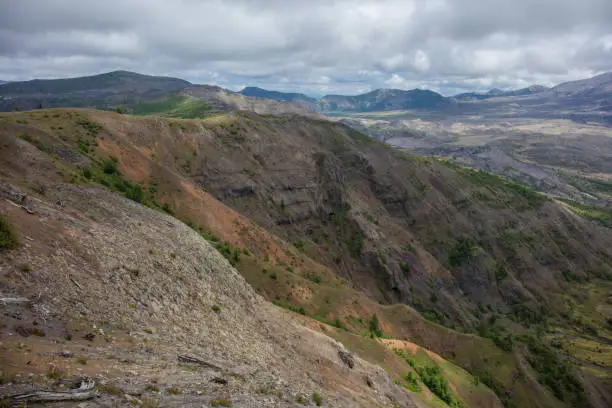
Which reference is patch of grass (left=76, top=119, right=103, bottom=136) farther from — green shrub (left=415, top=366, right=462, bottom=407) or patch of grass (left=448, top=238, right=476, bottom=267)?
patch of grass (left=448, top=238, right=476, bottom=267)

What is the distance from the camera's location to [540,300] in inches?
3647

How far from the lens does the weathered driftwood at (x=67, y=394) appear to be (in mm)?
9938

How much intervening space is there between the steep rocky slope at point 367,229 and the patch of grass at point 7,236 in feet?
38.3

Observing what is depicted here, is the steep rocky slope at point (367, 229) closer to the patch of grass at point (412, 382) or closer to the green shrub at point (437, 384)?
the patch of grass at point (412, 382)

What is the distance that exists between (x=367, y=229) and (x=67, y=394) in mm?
72037

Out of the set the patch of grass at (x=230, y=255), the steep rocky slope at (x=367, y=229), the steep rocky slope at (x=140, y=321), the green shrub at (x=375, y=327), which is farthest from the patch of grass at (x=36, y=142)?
the green shrub at (x=375, y=327)

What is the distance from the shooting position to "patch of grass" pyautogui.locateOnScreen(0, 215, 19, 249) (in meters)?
15.2

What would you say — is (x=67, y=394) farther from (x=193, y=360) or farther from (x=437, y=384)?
(x=437, y=384)

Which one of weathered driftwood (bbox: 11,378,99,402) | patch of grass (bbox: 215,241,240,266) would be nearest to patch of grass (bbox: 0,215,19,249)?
weathered driftwood (bbox: 11,378,99,402)

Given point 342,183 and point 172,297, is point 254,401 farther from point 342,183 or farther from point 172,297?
point 342,183

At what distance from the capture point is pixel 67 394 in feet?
→ 34.5

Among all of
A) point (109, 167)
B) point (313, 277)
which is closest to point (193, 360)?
point (109, 167)

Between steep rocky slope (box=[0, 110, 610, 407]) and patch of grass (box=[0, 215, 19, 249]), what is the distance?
11.7 metres


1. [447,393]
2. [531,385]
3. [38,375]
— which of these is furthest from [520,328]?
[38,375]
